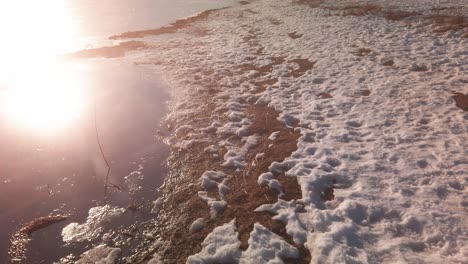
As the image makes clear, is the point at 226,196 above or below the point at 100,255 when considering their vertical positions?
above

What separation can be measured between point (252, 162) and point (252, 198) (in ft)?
4.46

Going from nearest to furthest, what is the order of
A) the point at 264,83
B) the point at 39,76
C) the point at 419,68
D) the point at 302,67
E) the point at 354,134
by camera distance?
the point at 354,134 → the point at 419,68 → the point at 264,83 → the point at 302,67 → the point at 39,76

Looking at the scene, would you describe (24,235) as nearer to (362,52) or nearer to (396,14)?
(362,52)

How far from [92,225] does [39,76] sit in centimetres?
1240

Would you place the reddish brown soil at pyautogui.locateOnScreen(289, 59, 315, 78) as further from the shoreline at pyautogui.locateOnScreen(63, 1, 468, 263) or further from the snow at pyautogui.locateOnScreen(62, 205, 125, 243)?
the snow at pyautogui.locateOnScreen(62, 205, 125, 243)

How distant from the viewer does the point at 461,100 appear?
955 cm

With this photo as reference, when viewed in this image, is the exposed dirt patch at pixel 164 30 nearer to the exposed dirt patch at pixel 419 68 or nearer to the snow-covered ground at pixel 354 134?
the snow-covered ground at pixel 354 134

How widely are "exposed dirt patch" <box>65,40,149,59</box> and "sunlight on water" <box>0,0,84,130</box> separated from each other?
134cm

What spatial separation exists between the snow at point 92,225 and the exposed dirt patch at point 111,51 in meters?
14.2

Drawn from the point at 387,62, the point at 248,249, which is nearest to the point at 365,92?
the point at 387,62

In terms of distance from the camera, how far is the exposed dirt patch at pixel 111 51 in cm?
1961

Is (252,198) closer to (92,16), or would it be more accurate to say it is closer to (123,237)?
(123,237)

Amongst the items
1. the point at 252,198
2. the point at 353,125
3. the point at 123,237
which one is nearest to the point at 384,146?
the point at 353,125

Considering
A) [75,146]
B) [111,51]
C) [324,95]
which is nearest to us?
[75,146]
